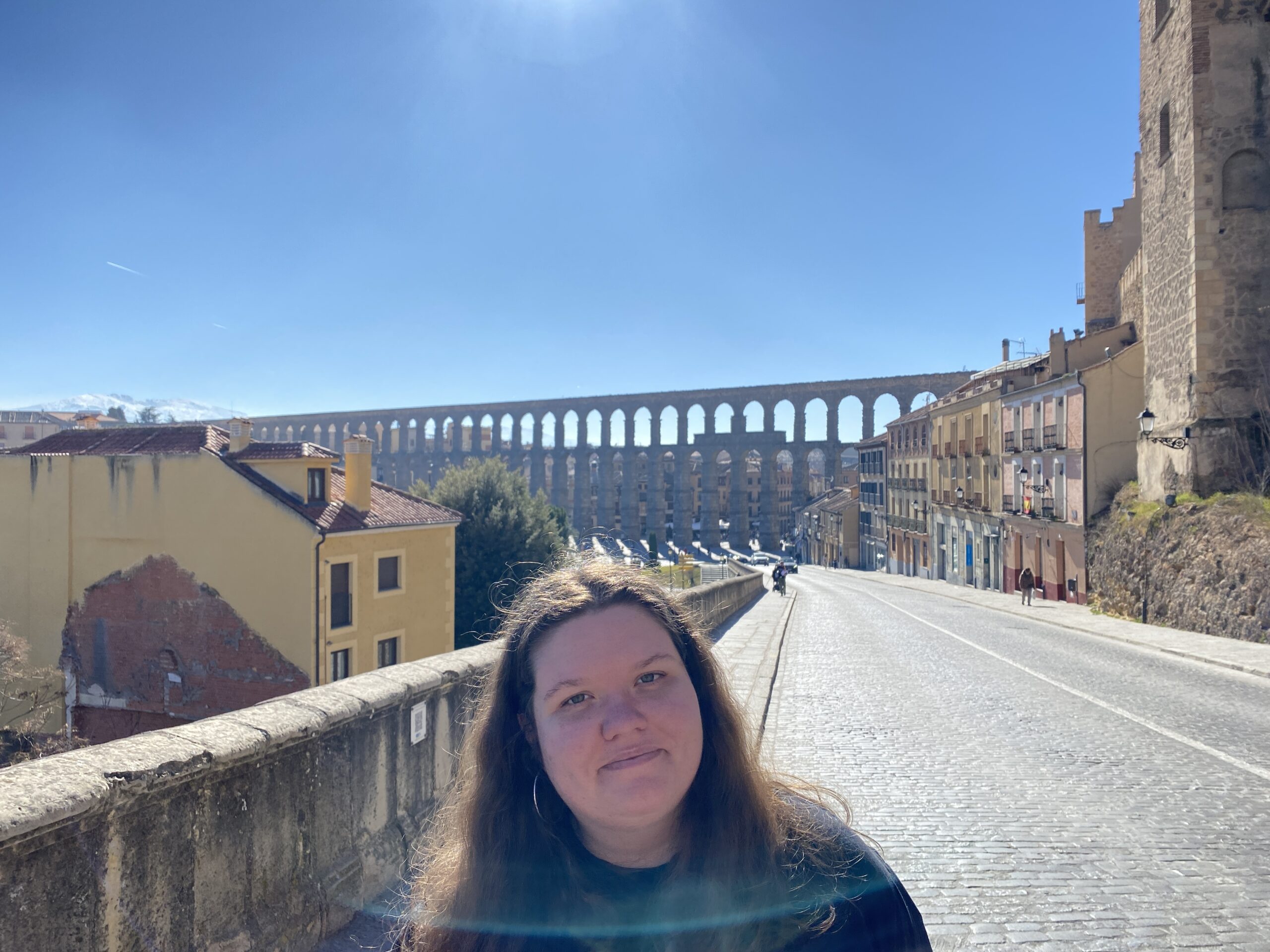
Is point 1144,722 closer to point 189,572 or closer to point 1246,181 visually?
point 1246,181

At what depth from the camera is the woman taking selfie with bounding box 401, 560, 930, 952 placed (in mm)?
1271

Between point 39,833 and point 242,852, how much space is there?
0.69m

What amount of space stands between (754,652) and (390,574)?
8.74 meters

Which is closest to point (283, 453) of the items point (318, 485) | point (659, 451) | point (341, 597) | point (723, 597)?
point (318, 485)

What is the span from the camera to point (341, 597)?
1545 cm

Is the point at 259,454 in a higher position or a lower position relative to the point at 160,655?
higher

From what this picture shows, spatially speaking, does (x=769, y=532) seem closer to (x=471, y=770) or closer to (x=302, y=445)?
(x=302, y=445)

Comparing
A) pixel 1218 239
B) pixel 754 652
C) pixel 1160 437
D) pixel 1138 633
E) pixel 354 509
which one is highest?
pixel 1218 239

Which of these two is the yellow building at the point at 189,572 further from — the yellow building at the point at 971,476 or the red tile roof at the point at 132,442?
the yellow building at the point at 971,476

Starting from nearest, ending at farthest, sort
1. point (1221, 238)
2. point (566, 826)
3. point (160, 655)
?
point (566, 826)
point (160, 655)
point (1221, 238)

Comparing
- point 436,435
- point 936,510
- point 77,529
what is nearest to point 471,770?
point 77,529

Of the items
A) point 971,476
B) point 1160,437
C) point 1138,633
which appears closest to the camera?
point 1138,633

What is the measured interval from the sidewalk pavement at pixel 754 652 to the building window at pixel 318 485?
811 centimetres

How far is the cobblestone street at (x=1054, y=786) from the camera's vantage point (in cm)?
335
